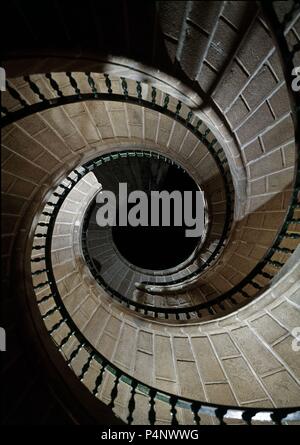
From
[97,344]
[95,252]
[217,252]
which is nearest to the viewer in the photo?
[97,344]

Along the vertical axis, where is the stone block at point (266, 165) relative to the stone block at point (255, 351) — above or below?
above

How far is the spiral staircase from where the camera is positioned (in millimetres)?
2100

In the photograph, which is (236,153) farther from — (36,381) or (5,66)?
(36,381)

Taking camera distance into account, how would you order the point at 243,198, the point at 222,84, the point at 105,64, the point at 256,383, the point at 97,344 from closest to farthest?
the point at 105,64
the point at 222,84
the point at 256,383
the point at 243,198
the point at 97,344

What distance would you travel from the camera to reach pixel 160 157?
518 cm

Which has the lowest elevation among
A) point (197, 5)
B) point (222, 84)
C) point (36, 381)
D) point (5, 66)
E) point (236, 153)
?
point (36, 381)

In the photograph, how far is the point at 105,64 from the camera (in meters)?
2.29

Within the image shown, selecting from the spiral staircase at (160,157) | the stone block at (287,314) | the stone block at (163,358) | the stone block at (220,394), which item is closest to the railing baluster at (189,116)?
the spiral staircase at (160,157)

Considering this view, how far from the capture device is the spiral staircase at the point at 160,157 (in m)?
2.10

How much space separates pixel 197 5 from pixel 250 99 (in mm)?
1023

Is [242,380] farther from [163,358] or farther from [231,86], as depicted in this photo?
[231,86]

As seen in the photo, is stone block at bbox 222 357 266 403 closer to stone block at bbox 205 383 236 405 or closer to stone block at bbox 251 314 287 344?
stone block at bbox 205 383 236 405

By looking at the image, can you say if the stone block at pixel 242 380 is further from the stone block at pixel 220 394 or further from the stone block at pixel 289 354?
the stone block at pixel 289 354

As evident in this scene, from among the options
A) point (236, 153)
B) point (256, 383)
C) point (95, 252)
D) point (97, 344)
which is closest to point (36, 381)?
point (97, 344)
